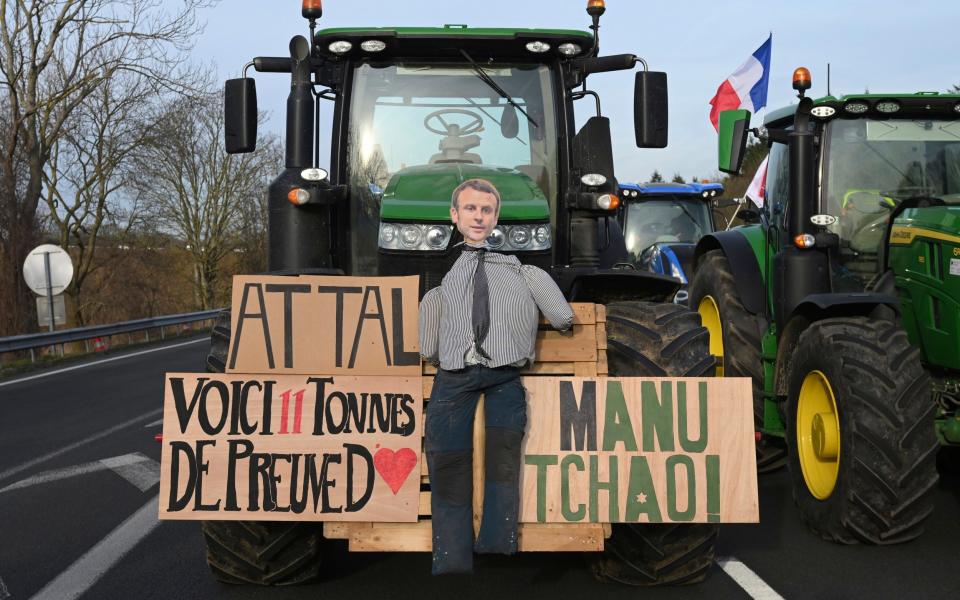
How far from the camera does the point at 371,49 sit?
245 inches

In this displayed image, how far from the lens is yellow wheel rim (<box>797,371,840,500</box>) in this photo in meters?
6.05

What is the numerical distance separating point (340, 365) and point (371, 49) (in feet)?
7.79

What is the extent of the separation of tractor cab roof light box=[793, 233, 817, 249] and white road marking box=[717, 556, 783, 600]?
2.45m

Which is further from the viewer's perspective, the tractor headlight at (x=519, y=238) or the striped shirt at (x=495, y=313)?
the tractor headlight at (x=519, y=238)

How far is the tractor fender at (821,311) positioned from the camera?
6105mm

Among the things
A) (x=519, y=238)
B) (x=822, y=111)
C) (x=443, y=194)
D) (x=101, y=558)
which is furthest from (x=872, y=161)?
(x=101, y=558)

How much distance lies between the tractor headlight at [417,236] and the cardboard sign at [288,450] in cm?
134

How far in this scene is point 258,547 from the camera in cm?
481

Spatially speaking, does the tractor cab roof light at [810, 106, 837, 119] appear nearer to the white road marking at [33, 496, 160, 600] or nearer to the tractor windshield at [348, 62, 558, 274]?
the tractor windshield at [348, 62, 558, 274]

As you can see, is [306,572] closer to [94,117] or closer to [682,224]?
[682,224]

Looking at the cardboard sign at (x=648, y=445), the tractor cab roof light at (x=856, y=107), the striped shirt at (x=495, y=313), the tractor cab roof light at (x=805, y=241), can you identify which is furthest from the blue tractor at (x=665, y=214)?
the striped shirt at (x=495, y=313)

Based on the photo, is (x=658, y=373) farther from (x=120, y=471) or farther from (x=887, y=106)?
(x=120, y=471)

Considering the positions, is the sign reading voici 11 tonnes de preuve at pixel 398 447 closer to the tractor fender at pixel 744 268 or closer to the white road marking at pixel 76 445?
the tractor fender at pixel 744 268

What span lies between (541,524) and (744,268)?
456 centimetres
